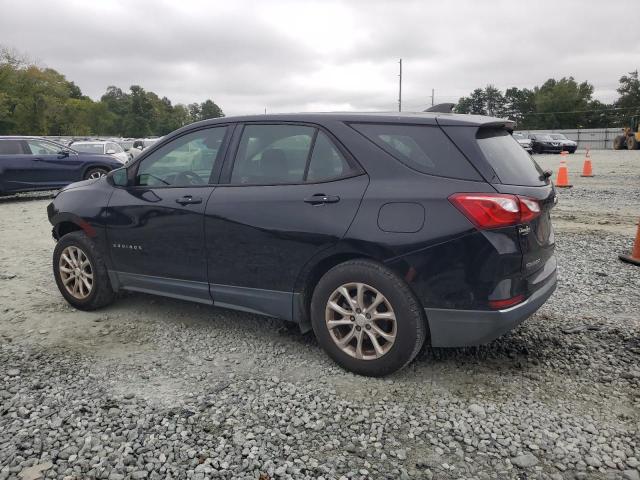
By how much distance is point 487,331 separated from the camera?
3.00 m

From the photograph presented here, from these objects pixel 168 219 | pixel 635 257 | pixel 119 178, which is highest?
pixel 119 178

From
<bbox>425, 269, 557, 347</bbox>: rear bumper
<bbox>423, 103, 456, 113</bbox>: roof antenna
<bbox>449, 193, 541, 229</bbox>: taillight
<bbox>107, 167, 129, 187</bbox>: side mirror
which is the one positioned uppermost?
<bbox>423, 103, 456, 113</bbox>: roof antenna

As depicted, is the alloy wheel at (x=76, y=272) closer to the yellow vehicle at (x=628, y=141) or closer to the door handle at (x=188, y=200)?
the door handle at (x=188, y=200)

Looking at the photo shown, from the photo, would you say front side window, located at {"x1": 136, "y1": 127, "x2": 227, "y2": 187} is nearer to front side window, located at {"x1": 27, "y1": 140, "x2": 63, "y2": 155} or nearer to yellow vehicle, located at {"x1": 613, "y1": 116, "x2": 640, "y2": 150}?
front side window, located at {"x1": 27, "y1": 140, "x2": 63, "y2": 155}

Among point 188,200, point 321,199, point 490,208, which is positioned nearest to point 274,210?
point 321,199

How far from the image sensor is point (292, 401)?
3.07m

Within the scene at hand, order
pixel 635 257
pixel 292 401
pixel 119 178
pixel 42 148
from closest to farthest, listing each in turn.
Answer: pixel 292 401
pixel 119 178
pixel 635 257
pixel 42 148

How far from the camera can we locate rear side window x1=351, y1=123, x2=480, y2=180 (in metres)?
3.06

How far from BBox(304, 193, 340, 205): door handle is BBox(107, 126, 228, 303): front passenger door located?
884 mm

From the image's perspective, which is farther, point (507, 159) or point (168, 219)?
point (168, 219)

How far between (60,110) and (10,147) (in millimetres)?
62624

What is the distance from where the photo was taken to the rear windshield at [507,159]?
3.11 meters

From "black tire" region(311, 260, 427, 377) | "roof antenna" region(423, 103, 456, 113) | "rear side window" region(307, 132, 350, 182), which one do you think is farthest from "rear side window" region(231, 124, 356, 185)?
"roof antenna" region(423, 103, 456, 113)

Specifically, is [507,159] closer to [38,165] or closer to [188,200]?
[188,200]
